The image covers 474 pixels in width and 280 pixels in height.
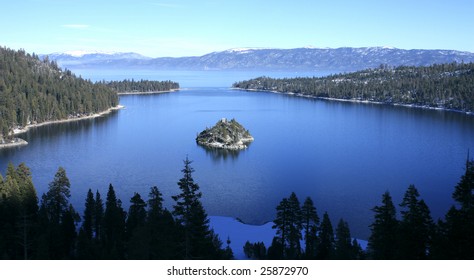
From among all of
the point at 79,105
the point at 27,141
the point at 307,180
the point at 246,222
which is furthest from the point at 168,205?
the point at 79,105

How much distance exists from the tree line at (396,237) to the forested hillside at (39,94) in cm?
6537

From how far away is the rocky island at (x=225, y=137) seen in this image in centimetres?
7700

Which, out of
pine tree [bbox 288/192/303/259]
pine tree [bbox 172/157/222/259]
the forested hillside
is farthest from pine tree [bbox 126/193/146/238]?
the forested hillside

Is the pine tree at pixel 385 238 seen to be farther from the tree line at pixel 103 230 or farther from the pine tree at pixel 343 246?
the tree line at pixel 103 230

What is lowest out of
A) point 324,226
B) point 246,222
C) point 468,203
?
point 246,222

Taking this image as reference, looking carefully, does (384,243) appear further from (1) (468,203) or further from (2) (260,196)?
(2) (260,196)

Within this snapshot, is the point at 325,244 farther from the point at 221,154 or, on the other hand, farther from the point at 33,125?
the point at 33,125

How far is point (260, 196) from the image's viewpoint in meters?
47.4

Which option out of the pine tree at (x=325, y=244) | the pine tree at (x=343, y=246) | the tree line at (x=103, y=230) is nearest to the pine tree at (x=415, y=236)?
the pine tree at (x=343, y=246)

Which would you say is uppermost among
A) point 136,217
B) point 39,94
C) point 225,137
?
point 39,94

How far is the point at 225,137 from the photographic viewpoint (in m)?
78.6

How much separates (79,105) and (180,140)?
163 feet

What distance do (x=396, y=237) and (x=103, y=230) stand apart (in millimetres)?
19526

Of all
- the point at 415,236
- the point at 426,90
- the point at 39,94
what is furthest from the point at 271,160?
the point at 426,90
